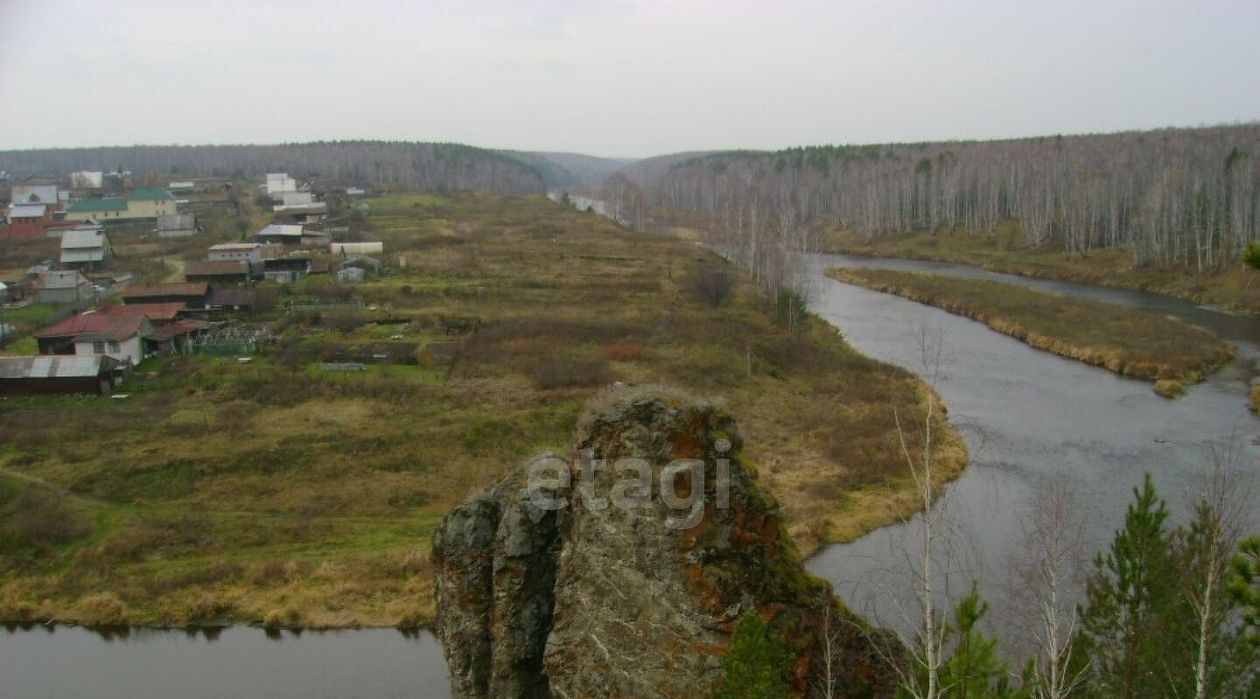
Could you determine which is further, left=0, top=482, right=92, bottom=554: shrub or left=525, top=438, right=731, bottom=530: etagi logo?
left=0, top=482, right=92, bottom=554: shrub

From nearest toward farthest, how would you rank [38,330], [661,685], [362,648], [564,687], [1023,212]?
[661,685]
[564,687]
[362,648]
[38,330]
[1023,212]

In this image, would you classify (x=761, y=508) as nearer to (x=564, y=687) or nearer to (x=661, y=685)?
(x=661, y=685)

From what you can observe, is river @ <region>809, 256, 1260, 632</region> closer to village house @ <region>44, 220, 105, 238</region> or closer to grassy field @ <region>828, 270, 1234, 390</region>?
grassy field @ <region>828, 270, 1234, 390</region>

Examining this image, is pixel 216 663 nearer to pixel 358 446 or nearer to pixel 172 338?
pixel 358 446

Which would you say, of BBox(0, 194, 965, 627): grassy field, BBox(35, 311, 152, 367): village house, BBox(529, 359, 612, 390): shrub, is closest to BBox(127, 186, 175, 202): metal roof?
BBox(0, 194, 965, 627): grassy field

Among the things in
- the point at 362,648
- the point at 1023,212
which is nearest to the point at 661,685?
the point at 362,648
